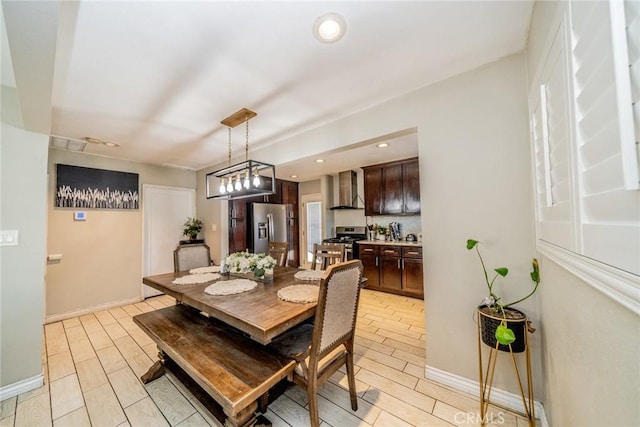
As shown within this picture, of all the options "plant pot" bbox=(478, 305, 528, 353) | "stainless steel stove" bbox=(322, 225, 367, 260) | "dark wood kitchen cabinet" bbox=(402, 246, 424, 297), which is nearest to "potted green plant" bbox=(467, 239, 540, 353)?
"plant pot" bbox=(478, 305, 528, 353)

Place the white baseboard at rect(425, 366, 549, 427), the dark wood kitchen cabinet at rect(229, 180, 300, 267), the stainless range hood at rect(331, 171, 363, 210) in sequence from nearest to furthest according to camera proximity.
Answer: the white baseboard at rect(425, 366, 549, 427) → the dark wood kitchen cabinet at rect(229, 180, 300, 267) → the stainless range hood at rect(331, 171, 363, 210)

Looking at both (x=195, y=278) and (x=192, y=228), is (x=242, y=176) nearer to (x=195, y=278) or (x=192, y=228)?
(x=195, y=278)

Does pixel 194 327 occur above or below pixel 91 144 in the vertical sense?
below

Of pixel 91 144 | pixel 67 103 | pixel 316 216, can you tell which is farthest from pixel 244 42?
pixel 316 216

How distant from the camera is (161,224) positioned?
4.38 meters

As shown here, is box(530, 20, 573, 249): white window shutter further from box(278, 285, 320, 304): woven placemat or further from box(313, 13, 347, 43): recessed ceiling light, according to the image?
box(278, 285, 320, 304): woven placemat

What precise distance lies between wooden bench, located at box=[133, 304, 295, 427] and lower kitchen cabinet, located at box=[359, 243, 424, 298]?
9.60ft

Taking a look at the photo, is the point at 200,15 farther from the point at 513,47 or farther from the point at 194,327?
the point at 194,327

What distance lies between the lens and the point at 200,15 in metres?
1.28

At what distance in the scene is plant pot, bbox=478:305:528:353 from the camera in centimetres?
139

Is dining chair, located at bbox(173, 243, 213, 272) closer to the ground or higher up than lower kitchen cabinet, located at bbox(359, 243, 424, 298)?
higher up

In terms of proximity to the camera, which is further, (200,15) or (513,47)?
(513,47)

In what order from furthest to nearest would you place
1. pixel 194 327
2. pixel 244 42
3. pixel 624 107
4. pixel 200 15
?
pixel 194 327 < pixel 244 42 < pixel 200 15 < pixel 624 107

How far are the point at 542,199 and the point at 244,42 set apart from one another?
2.00 m
